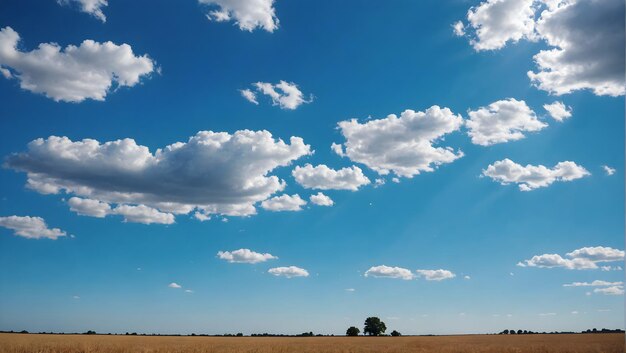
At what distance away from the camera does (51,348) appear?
116 ft

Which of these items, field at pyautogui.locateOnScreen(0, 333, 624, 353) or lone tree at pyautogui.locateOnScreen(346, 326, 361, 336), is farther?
lone tree at pyautogui.locateOnScreen(346, 326, 361, 336)

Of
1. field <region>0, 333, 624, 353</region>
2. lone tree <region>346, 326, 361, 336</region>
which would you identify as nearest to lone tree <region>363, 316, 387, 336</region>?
lone tree <region>346, 326, 361, 336</region>

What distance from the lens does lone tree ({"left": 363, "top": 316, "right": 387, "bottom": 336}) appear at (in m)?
160

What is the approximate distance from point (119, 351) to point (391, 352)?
23.7m

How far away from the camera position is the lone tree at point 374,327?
160 meters

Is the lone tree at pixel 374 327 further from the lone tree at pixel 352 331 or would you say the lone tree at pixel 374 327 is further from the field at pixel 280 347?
the field at pixel 280 347

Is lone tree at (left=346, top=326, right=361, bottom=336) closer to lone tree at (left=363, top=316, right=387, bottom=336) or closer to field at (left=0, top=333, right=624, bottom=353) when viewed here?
lone tree at (left=363, top=316, right=387, bottom=336)

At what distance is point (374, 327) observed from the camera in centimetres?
15988

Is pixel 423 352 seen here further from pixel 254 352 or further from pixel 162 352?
pixel 162 352

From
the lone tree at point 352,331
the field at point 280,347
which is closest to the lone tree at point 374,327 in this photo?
the lone tree at point 352,331

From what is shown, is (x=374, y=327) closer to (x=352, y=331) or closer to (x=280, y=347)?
(x=352, y=331)

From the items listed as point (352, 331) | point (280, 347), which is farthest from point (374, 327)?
point (280, 347)

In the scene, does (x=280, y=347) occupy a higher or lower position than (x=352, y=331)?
higher

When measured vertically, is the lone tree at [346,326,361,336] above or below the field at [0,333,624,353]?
below
